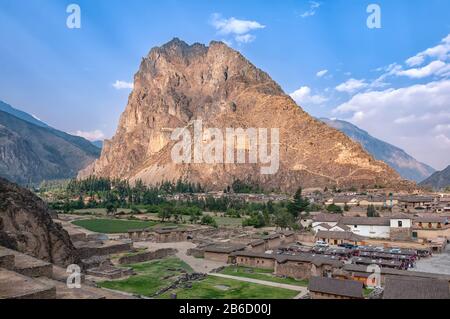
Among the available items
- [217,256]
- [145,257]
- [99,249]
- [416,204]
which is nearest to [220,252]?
[217,256]

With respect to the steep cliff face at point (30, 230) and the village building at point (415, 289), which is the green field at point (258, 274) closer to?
the village building at point (415, 289)

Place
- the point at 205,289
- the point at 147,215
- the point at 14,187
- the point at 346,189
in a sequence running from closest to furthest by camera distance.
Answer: the point at 205,289 → the point at 14,187 → the point at 147,215 → the point at 346,189

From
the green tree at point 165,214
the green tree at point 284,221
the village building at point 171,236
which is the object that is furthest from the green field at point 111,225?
the green tree at point 284,221

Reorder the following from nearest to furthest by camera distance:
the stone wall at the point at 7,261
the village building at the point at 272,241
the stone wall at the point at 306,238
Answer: the stone wall at the point at 7,261
the village building at the point at 272,241
the stone wall at the point at 306,238

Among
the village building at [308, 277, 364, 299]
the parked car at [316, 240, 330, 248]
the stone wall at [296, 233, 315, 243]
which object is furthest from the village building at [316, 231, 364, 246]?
the village building at [308, 277, 364, 299]

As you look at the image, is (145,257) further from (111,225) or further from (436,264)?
(111,225)

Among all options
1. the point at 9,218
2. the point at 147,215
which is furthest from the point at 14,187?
the point at 147,215
